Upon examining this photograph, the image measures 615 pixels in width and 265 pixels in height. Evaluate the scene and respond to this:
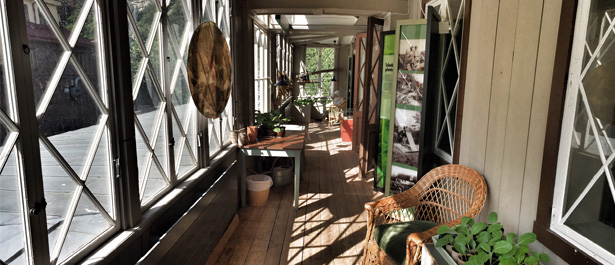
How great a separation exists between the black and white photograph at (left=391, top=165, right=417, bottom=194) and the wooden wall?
149cm

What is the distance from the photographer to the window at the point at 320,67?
14242 mm

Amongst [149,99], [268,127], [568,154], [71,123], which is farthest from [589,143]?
[268,127]

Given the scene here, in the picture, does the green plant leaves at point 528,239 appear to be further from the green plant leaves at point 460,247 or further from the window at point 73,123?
Answer: the window at point 73,123

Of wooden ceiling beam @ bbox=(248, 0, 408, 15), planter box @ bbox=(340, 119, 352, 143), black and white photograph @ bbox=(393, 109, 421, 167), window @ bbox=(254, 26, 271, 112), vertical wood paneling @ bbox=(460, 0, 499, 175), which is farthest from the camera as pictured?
planter box @ bbox=(340, 119, 352, 143)

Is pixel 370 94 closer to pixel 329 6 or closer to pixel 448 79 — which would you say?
pixel 329 6

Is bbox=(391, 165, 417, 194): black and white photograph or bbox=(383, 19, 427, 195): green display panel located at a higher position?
bbox=(383, 19, 427, 195): green display panel

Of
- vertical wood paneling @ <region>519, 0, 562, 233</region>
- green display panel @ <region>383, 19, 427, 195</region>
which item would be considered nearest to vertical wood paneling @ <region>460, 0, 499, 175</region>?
vertical wood paneling @ <region>519, 0, 562, 233</region>

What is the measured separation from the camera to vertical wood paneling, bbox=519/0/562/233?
64.5 inches

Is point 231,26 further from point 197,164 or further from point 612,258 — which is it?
point 612,258

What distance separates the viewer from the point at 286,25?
7.97m

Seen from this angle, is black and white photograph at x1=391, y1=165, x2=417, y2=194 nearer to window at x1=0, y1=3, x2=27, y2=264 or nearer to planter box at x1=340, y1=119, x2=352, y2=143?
window at x1=0, y1=3, x2=27, y2=264

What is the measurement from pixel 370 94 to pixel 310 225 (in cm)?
233

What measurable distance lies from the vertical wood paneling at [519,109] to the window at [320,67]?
12290 mm

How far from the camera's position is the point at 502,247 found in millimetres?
1454
